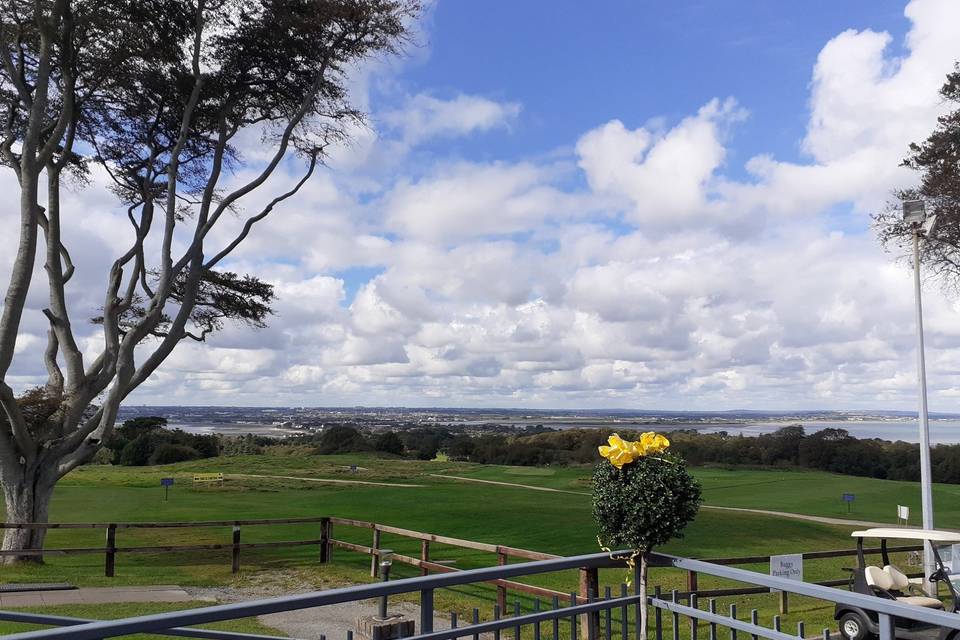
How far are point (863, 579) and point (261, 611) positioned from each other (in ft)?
27.5

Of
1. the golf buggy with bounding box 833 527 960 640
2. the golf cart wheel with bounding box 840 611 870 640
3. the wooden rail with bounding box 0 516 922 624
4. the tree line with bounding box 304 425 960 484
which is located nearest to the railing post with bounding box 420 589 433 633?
the wooden rail with bounding box 0 516 922 624

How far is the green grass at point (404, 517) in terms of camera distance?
1503 cm

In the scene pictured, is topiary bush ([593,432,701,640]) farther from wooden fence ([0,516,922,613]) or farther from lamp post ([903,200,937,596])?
lamp post ([903,200,937,596])

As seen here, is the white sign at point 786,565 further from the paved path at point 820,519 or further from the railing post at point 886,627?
→ the paved path at point 820,519

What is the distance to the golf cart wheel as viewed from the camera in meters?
8.84

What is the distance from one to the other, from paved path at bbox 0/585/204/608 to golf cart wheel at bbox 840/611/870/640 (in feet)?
31.3

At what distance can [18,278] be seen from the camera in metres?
15.2

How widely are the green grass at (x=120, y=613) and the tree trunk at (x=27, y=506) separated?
17.5 feet

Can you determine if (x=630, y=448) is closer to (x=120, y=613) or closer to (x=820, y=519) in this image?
(x=120, y=613)

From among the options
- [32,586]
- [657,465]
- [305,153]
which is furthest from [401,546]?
[657,465]

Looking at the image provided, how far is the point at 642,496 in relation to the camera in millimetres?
4922

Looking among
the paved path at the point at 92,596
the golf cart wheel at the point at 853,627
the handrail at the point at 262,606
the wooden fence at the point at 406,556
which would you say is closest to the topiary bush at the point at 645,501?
the handrail at the point at 262,606

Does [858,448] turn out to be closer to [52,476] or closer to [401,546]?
[401,546]

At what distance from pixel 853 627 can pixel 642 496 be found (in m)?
5.90
